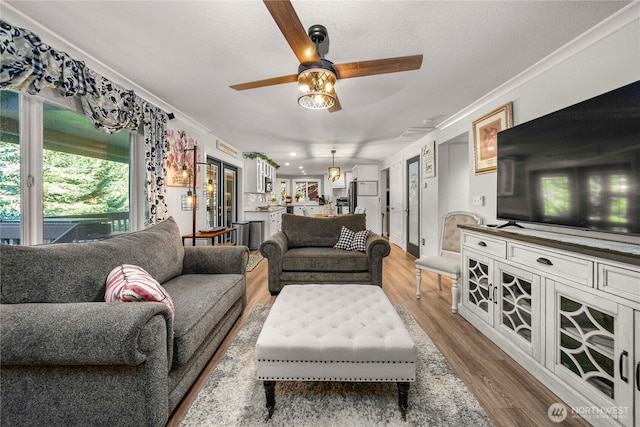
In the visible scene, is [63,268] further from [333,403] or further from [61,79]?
[333,403]

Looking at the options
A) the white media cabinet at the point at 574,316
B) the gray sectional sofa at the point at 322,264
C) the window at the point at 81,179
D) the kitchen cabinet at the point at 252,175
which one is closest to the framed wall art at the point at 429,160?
the gray sectional sofa at the point at 322,264

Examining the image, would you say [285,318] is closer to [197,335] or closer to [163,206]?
[197,335]

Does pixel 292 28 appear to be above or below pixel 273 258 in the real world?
above

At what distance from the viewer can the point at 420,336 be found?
214cm

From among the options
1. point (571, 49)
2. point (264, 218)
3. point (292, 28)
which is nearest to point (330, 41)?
point (292, 28)

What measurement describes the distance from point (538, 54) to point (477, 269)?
1.87 m

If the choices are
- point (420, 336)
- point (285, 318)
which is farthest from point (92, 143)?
point (420, 336)

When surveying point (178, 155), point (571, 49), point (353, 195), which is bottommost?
point (353, 195)

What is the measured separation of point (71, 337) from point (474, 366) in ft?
7.39

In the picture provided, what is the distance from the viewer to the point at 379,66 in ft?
5.49

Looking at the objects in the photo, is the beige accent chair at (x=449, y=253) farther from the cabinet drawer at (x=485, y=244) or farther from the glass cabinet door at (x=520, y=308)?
the glass cabinet door at (x=520, y=308)

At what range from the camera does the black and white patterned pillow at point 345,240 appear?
3.32 metres

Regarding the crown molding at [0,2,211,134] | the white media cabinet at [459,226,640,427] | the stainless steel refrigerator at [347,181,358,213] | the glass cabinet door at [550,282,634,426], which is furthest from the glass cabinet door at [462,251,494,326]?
the stainless steel refrigerator at [347,181,358,213]

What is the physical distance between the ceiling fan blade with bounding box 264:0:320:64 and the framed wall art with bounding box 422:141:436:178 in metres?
3.42
